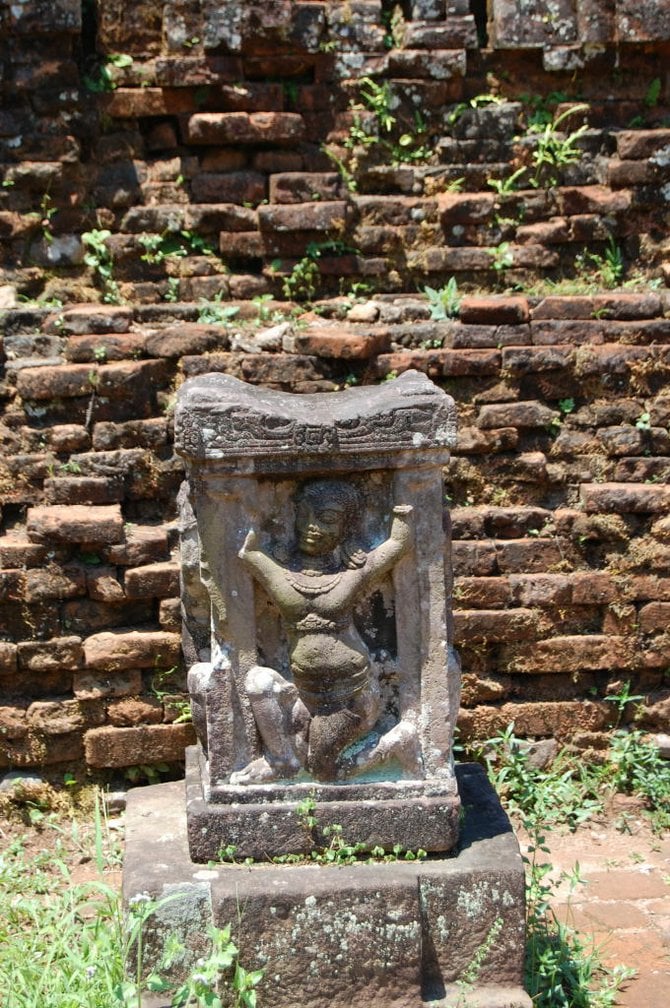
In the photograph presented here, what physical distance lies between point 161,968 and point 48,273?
3446mm

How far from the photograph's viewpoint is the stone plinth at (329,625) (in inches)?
146

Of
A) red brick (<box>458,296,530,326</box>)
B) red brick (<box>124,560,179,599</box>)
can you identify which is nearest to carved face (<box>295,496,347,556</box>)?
red brick (<box>124,560,179,599</box>)

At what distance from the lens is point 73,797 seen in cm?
537

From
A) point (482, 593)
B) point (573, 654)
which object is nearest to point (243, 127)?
point (482, 593)

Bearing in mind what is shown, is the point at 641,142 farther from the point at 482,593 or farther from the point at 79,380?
the point at 79,380

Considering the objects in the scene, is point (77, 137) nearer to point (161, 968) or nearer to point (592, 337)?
point (592, 337)

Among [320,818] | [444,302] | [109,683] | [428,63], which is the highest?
[428,63]

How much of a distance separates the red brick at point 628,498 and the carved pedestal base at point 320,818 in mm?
2080

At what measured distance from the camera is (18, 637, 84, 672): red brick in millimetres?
5250

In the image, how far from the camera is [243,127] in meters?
5.87

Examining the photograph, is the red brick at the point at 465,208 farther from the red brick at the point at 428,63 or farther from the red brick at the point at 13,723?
the red brick at the point at 13,723

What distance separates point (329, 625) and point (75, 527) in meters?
1.81

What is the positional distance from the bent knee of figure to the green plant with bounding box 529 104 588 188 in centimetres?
323

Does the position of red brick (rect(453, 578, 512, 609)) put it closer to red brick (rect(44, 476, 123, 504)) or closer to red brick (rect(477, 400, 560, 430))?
red brick (rect(477, 400, 560, 430))
